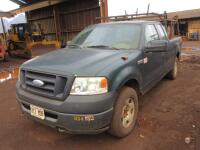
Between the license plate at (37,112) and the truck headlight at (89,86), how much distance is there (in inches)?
22.6

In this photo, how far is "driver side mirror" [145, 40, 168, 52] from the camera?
3.64m

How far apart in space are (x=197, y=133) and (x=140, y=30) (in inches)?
81.0

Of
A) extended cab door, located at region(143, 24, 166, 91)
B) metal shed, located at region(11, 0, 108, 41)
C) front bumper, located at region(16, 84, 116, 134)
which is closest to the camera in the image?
front bumper, located at region(16, 84, 116, 134)

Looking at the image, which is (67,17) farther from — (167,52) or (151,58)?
Result: (151,58)

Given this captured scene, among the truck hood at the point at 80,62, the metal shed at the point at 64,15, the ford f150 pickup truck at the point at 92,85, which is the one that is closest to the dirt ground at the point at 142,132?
the ford f150 pickup truck at the point at 92,85

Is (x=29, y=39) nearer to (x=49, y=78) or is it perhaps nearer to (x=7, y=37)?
(x=7, y=37)

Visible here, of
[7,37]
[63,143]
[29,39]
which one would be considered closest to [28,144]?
[63,143]

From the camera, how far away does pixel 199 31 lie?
1089 inches

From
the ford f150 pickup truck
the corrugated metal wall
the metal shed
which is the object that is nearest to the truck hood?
the ford f150 pickup truck

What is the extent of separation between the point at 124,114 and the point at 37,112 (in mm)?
1286

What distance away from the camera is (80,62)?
9.83 feet

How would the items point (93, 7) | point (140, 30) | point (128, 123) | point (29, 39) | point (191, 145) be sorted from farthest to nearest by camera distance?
point (29, 39)
point (93, 7)
point (140, 30)
point (128, 123)
point (191, 145)

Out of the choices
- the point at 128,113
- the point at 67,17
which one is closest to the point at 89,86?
the point at 128,113

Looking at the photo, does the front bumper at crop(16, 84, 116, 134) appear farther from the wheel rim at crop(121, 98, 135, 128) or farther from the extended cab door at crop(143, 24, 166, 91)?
the extended cab door at crop(143, 24, 166, 91)
